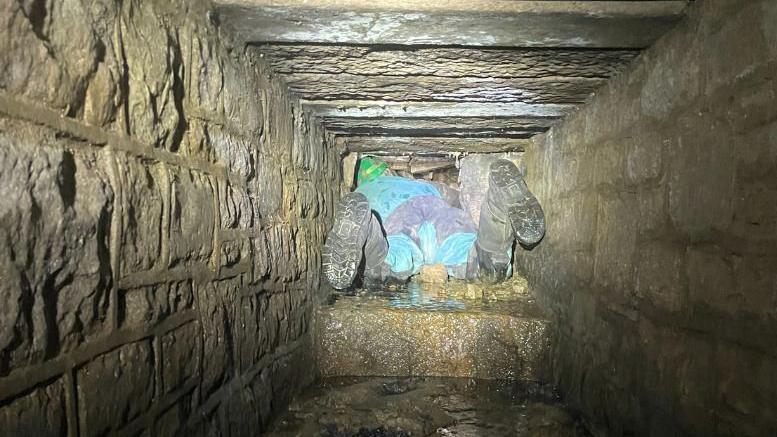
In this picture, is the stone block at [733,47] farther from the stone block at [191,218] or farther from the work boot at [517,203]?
the work boot at [517,203]

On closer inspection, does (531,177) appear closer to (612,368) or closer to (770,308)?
(612,368)

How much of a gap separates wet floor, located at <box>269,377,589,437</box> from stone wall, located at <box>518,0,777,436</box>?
0.24 metres

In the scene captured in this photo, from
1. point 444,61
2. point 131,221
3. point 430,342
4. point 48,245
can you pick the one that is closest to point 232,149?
point 131,221

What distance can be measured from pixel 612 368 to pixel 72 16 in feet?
7.08

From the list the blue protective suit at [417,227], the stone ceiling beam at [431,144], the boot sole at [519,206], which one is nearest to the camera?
the boot sole at [519,206]

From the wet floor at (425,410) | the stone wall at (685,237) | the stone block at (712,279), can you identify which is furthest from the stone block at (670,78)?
the wet floor at (425,410)

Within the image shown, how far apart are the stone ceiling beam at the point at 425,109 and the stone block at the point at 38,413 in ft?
6.41

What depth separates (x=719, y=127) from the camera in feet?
4.13

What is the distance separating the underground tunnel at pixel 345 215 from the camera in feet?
2.89

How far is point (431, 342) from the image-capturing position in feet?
9.18

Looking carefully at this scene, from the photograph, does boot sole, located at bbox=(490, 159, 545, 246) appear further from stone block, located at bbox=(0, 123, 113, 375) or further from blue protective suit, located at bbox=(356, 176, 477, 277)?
stone block, located at bbox=(0, 123, 113, 375)

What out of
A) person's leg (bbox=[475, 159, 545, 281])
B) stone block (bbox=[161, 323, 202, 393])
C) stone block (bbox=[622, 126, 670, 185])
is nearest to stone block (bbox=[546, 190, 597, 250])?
person's leg (bbox=[475, 159, 545, 281])

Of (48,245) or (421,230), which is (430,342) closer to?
(421,230)

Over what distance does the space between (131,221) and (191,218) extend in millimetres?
271
